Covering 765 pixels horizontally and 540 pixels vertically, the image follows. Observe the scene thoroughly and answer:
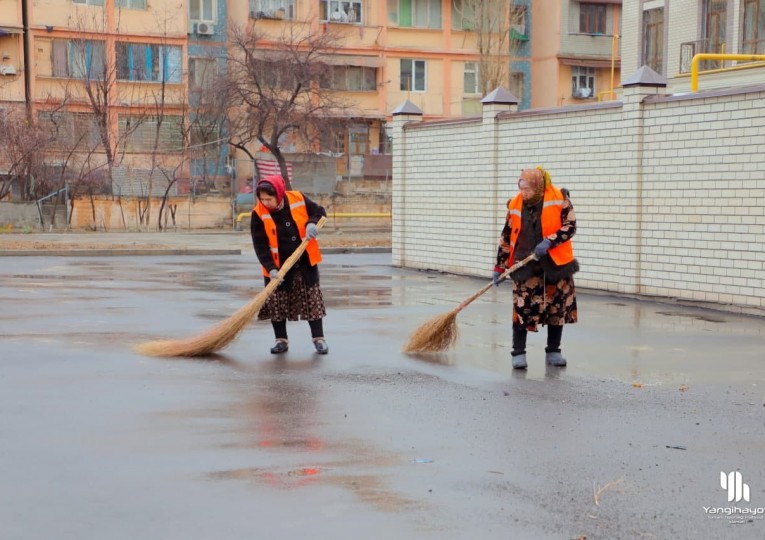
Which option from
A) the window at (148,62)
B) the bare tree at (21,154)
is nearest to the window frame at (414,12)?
the window at (148,62)

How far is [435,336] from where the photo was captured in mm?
10320

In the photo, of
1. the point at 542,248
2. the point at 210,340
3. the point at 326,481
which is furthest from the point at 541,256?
the point at 326,481

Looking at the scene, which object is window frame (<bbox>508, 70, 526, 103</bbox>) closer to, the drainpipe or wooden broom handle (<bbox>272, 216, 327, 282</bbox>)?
the drainpipe

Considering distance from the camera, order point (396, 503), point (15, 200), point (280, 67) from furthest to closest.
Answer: point (280, 67) < point (15, 200) < point (396, 503)

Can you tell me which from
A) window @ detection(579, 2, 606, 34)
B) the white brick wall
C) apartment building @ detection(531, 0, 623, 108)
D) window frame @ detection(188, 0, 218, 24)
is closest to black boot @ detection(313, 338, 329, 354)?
the white brick wall

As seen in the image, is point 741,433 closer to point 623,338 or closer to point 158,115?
point 623,338

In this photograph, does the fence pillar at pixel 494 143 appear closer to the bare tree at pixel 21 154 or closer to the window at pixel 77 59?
the bare tree at pixel 21 154

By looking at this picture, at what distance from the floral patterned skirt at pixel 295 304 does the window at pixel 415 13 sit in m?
40.7

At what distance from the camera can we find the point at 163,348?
10094 mm

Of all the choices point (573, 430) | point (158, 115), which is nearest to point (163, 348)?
point (573, 430)

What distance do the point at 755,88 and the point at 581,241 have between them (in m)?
3.87

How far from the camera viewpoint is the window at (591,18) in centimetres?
5175

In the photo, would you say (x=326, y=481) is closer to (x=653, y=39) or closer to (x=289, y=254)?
(x=289, y=254)

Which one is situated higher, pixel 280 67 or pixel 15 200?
pixel 280 67
